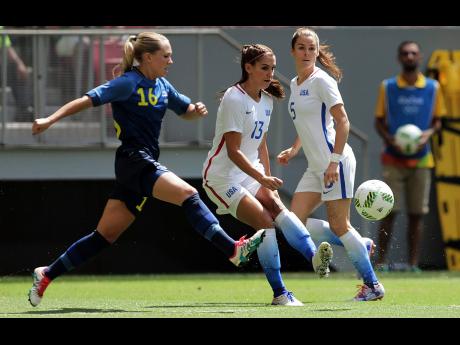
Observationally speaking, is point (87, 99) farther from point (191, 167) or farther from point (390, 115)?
point (390, 115)

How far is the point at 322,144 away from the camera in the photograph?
912 cm

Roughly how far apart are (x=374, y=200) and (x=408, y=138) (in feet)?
18.1

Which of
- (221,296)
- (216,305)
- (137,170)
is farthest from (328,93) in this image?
(221,296)

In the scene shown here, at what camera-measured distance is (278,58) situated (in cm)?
1523

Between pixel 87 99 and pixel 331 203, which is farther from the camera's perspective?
pixel 331 203

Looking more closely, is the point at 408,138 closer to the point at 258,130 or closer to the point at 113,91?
the point at 258,130

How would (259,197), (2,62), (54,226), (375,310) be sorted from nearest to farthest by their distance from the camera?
(375,310)
(259,197)
(2,62)
(54,226)

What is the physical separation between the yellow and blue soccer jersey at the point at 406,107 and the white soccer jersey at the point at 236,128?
627cm

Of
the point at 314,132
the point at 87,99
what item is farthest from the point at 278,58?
the point at 87,99

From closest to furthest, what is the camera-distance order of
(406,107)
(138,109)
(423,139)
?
(138,109) < (423,139) < (406,107)

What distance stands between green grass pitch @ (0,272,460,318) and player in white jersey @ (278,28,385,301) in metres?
0.44

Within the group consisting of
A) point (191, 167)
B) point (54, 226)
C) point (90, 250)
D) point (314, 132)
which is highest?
point (314, 132)

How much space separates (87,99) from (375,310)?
246 centimetres

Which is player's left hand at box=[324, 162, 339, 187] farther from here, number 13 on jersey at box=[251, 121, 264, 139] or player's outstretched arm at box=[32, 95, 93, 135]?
player's outstretched arm at box=[32, 95, 93, 135]
